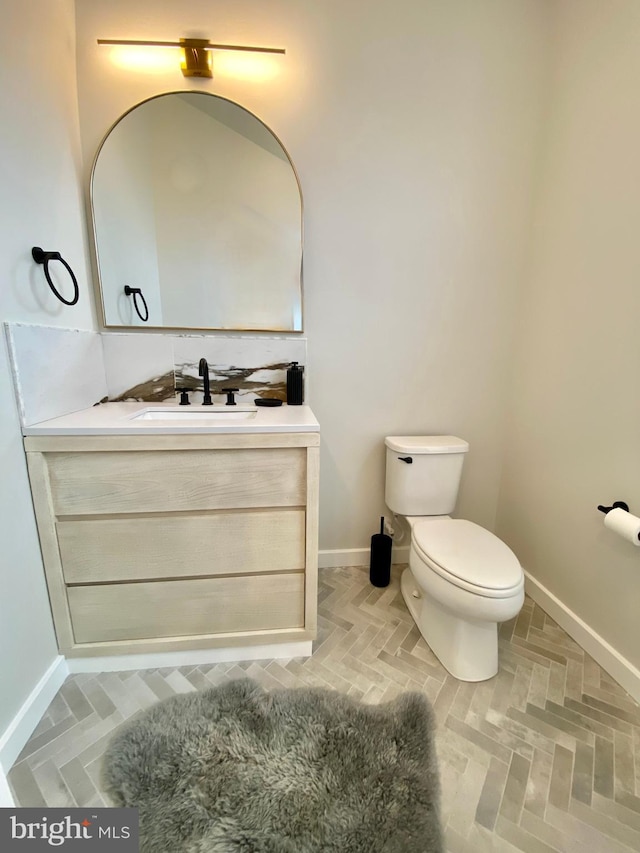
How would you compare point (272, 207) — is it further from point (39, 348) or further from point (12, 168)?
point (39, 348)

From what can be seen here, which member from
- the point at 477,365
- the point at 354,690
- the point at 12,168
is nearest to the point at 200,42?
the point at 12,168

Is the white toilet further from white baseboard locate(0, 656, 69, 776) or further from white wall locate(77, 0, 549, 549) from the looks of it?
white baseboard locate(0, 656, 69, 776)

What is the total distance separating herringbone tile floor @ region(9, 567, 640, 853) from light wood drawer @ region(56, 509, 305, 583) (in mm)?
409

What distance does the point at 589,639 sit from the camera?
4.62ft

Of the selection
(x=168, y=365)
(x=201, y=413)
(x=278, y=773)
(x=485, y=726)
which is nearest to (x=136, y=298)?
(x=168, y=365)

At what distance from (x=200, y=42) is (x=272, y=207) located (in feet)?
2.08

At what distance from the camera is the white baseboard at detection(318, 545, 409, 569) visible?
1956 mm

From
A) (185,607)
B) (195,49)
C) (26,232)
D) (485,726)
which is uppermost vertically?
(195,49)

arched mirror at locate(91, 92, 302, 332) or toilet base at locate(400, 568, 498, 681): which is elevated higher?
arched mirror at locate(91, 92, 302, 332)

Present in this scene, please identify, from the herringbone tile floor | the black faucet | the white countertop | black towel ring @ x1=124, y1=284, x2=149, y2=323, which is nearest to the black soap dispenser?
the white countertop

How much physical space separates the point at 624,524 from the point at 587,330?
77cm

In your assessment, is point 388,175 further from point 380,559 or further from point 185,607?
point 185,607

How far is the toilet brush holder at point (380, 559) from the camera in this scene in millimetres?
1773

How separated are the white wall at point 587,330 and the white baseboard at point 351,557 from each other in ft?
2.08
